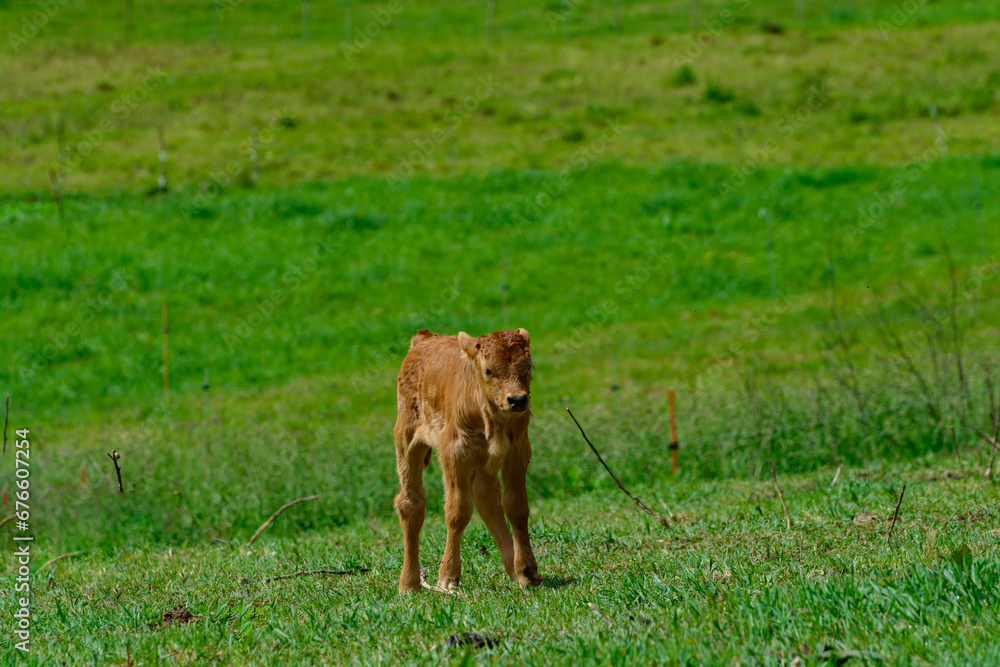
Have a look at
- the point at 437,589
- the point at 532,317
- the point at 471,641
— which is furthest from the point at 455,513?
the point at 532,317

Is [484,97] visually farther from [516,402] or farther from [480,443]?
[516,402]

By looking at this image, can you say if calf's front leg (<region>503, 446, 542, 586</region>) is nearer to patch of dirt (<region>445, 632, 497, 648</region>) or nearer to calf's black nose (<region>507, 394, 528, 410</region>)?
calf's black nose (<region>507, 394, 528, 410</region>)

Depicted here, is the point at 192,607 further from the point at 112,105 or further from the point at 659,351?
the point at 112,105

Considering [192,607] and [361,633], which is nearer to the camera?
[361,633]

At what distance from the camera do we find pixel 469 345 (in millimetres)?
5570

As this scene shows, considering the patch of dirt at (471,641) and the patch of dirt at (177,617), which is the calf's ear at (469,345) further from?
the patch of dirt at (177,617)

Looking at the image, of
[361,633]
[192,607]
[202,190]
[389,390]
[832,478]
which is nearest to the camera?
[361,633]

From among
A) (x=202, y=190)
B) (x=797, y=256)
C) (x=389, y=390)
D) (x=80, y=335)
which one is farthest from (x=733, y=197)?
(x=80, y=335)

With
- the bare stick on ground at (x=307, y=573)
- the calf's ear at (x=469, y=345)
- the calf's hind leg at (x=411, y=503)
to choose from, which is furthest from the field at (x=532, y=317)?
the calf's ear at (x=469, y=345)

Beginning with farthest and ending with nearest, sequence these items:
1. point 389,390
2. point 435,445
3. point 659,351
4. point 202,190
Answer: point 202,190, point 659,351, point 389,390, point 435,445

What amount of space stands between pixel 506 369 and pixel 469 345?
370 millimetres

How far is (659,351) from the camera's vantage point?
18.5 metres

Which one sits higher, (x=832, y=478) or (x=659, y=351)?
(x=832, y=478)

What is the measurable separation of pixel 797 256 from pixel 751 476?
12.2 metres
